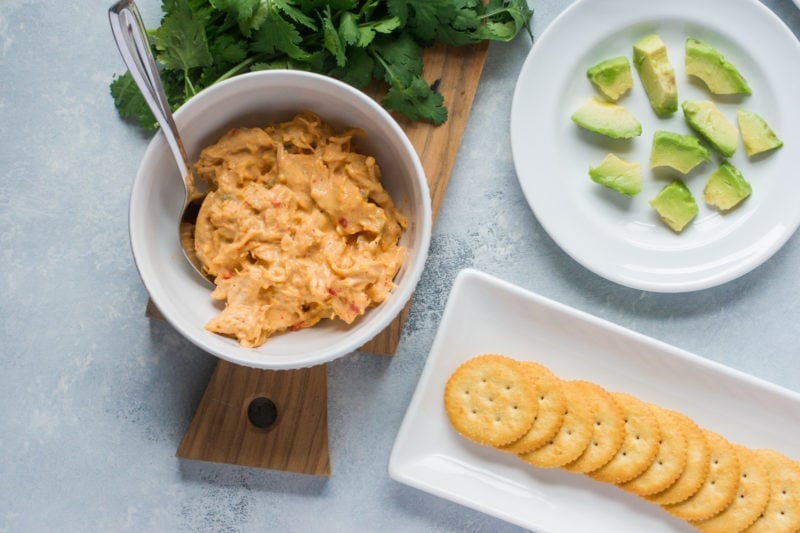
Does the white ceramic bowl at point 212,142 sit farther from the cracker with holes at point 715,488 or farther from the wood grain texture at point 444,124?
the cracker with holes at point 715,488

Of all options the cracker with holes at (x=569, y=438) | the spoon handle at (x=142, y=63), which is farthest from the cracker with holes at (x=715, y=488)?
the spoon handle at (x=142, y=63)

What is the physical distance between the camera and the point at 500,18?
6.69ft

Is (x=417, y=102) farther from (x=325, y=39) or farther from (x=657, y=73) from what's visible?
(x=657, y=73)

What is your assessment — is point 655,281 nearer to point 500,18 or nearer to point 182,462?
point 500,18

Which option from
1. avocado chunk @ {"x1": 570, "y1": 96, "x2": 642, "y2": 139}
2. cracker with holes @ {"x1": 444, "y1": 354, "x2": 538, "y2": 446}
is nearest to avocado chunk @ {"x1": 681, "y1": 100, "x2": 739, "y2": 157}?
avocado chunk @ {"x1": 570, "y1": 96, "x2": 642, "y2": 139}

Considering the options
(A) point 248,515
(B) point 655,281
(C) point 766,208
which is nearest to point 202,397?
(A) point 248,515

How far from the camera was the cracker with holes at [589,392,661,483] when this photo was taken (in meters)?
2.06

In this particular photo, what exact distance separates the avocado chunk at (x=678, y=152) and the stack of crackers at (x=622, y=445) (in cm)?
61

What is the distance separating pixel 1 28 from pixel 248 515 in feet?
4.66

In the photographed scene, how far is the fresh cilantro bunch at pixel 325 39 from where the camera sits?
186cm

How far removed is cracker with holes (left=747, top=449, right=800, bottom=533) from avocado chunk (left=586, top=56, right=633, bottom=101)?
1034mm

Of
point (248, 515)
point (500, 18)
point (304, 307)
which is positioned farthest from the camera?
point (248, 515)

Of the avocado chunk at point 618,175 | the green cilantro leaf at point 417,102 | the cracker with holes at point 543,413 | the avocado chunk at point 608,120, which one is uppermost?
the green cilantro leaf at point 417,102

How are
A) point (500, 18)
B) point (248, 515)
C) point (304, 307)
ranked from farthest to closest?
1. point (248, 515)
2. point (500, 18)
3. point (304, 307)
